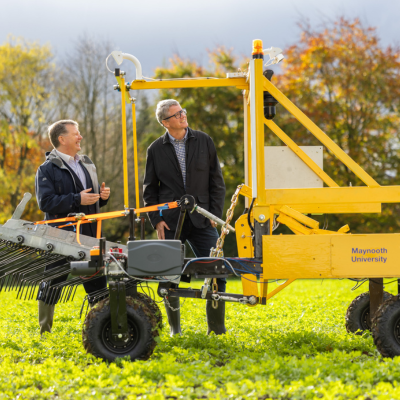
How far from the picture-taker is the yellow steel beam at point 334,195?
421 cm

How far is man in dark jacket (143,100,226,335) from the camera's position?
203 inches

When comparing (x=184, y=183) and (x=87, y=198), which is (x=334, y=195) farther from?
(x=87, y=198)

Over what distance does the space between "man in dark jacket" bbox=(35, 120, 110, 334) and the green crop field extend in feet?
1.77

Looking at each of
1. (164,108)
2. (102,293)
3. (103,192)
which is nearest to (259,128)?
(164,108)

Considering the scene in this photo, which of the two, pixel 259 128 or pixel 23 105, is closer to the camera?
pixel 259 128

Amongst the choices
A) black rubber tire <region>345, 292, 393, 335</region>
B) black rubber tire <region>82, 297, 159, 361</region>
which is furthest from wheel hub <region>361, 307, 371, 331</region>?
black rubber tire <region>82, 297, 159, 361</region>

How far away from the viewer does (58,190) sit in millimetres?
5113

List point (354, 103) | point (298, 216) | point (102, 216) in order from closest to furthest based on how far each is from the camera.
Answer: point (102, 216) → point (298, 216) → point (354, 103)

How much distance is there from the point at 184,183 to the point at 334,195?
155 cm

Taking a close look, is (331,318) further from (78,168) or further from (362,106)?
(362,106)

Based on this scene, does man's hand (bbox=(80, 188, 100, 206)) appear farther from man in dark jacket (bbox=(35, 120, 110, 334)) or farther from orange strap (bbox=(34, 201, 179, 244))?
orange strap (bbox=(34, 201, 179, 244))

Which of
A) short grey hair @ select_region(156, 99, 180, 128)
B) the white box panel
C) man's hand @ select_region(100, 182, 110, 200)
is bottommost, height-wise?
man's hand @ select_region(100, 182, 110, 200)

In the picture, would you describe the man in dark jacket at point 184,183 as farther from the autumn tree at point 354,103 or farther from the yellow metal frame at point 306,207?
the autumn tree at point 354,103

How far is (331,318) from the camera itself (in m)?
6.39
